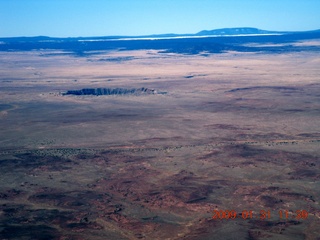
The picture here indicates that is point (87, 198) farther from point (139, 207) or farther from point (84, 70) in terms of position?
point (84, 70)

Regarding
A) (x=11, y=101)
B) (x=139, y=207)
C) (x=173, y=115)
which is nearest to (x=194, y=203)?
(x=139, y=207)
